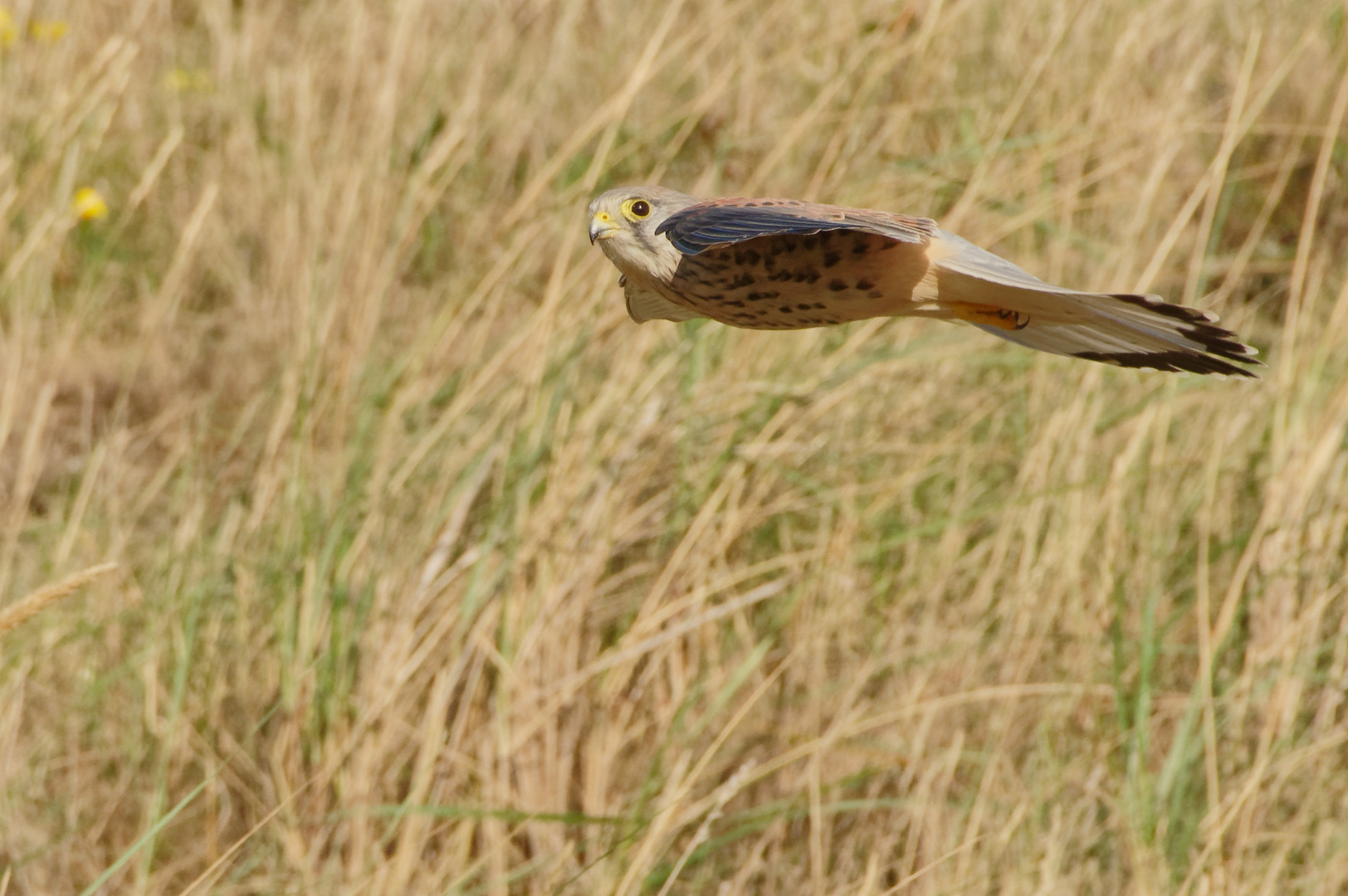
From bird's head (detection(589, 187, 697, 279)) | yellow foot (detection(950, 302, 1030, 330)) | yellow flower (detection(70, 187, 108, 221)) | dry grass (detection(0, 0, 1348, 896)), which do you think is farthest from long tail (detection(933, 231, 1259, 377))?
yellow flower (detection(70, 187, 108, 221))

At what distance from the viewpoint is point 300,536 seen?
2834mm

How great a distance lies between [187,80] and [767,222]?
4.16m

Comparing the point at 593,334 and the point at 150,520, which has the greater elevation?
the point at 593,334

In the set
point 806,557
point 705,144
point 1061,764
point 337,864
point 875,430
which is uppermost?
point 705,144

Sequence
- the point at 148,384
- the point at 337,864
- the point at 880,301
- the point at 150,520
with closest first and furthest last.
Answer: the point at 880,301, the point at 337,864, the point at 150,520, the point at 148,384

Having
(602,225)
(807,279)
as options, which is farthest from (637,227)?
(807,279)

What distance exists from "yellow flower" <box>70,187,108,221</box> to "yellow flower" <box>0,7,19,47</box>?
466mm

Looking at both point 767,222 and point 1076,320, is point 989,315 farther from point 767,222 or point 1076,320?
point 767,222

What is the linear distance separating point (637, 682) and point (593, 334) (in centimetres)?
73

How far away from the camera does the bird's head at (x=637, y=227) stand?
1.29 metres

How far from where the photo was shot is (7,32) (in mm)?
4137

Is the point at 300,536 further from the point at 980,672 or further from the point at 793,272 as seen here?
the point at 793,272

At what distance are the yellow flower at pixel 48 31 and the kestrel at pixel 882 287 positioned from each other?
3.67m

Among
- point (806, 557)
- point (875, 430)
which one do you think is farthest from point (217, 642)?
point (875, 430)
